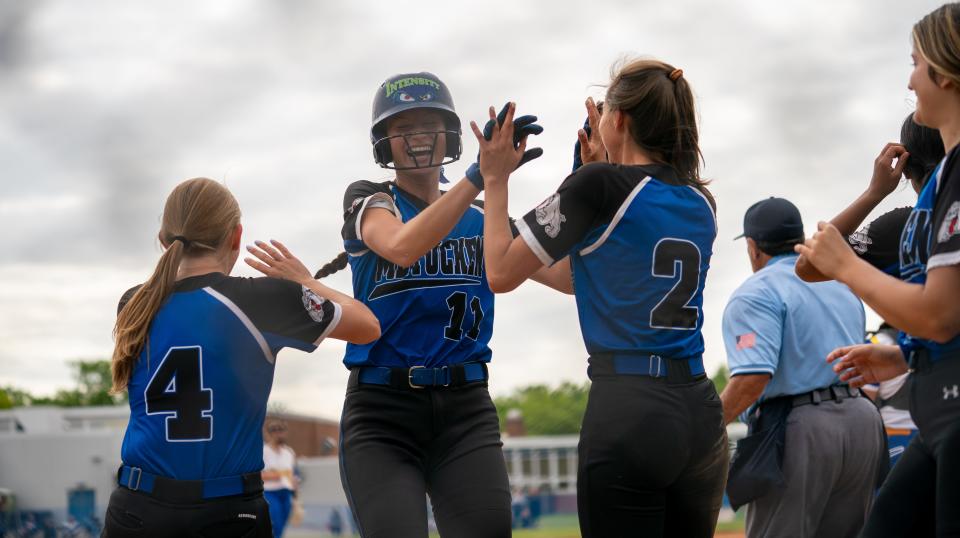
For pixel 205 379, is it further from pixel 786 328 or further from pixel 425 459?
pixel 786 328

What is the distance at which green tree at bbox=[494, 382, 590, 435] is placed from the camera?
10519cm

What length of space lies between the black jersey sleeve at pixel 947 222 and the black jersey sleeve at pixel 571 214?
41.6 inches

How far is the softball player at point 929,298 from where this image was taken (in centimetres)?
318

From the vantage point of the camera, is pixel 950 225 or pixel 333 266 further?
pixel 333 266

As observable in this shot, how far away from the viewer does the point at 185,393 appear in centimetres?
421

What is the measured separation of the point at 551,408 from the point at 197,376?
341 feet

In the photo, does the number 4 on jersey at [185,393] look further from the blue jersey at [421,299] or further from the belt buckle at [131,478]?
the blue jersey at [421,299]

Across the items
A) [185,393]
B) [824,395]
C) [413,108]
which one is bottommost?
[824,395]

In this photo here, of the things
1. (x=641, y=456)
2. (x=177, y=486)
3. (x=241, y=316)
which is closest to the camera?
(x=641, y=456)

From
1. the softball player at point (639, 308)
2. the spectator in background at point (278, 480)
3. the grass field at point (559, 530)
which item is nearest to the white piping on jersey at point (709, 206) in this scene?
the softball player at point (639, 308)

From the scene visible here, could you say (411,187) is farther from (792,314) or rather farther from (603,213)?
(792,314)

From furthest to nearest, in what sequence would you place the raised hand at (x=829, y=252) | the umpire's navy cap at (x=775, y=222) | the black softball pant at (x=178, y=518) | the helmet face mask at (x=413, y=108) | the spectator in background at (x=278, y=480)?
1. the spectator in background at (x=278, y=480)
2. the umpire's navy cap at (x=775, y=222)
3. the helmet face mask at (x=413, y=108)
4. the black softball pant at (x=178, y=518)
5. the raised hand at (x=829, y=252)

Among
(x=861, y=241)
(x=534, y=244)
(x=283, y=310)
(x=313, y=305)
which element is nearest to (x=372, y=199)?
(x=313, y=305)

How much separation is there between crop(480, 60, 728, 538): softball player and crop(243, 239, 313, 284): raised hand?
111 centimetres
